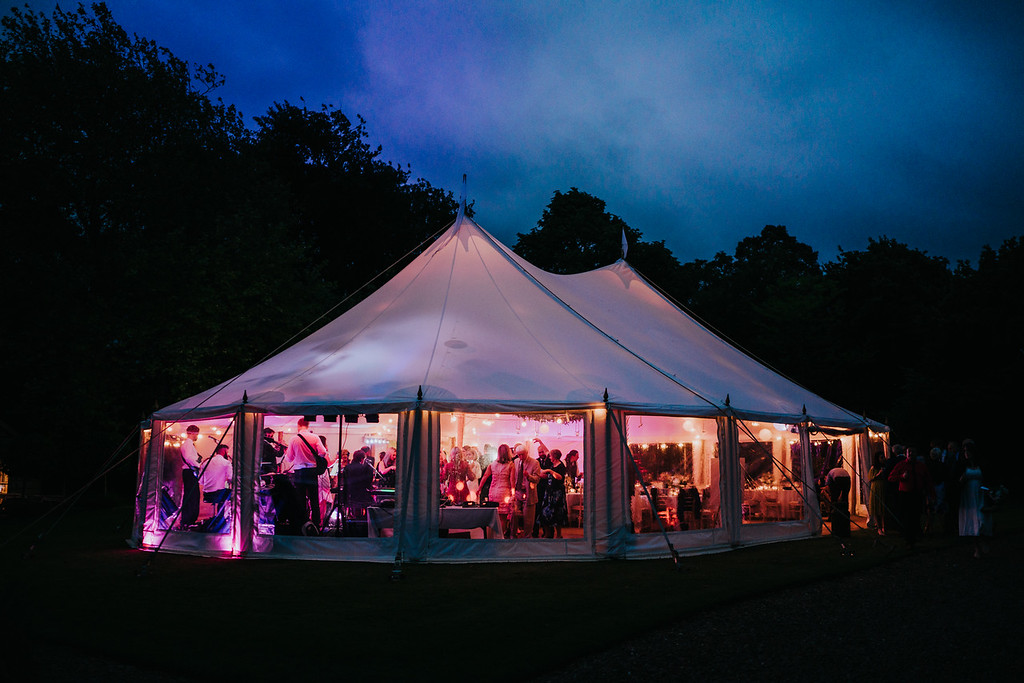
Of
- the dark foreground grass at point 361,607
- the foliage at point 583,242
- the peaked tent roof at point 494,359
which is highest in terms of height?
the foliage at point 583,242

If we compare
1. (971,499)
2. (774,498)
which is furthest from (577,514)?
(971,499)

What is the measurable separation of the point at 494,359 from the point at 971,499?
20.9 feet

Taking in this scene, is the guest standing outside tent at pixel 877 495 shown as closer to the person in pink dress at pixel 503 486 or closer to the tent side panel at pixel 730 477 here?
the tent side panel at pixel 730 477

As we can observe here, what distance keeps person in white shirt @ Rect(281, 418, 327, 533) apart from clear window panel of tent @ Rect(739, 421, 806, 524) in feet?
19.0

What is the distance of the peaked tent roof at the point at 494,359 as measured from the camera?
406 inches

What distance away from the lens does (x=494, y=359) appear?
36.0 feet

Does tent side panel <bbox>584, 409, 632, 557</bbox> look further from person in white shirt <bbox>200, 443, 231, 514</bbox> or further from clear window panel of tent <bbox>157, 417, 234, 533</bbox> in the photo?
person in white shirt <bbox>200, 443, 231, 514</bbox>

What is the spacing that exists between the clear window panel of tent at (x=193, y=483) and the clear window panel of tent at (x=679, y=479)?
5275 mm

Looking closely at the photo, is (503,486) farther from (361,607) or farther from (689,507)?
(361,607)

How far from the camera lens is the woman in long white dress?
34.8ft

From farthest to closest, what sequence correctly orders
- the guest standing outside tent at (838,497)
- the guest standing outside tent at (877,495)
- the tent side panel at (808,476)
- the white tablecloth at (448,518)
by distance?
1. the guest standing outside tent at (877,495)
2. the tent side panel at (808,476)
3. the guest standing outside tent at (838,497)
4. the white tablecloth at (448,518)

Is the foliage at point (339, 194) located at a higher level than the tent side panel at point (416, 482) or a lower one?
higher

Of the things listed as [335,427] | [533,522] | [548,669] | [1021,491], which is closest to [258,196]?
[335,427]

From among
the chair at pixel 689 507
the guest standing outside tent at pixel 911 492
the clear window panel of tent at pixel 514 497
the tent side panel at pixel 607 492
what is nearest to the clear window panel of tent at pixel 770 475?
the chair at pixel 689 507
